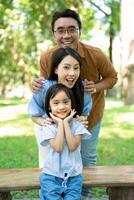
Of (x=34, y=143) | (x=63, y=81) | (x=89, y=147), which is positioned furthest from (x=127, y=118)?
(x=63, y=81)

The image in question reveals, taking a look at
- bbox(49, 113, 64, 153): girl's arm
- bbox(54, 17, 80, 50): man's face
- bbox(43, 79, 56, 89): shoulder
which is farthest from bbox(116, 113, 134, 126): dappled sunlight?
bbox(49, 113, 64, 153): girl's arm

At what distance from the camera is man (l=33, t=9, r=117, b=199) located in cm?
347

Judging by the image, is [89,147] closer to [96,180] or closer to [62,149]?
[96,180]

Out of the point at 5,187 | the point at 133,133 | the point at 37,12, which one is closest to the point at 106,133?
the point at 133,133

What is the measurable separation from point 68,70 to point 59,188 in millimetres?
826

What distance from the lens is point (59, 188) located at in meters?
3.10

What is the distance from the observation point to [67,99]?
310cm

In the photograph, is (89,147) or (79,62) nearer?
(79,62)

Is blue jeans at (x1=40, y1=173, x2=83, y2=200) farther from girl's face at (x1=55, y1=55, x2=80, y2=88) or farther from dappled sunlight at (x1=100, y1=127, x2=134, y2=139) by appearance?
dappled sunlight at (x1=100, y1=127, x2=134, y2=139)

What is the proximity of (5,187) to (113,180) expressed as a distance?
85 centimetres

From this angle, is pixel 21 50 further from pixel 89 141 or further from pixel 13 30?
pixel 89 141

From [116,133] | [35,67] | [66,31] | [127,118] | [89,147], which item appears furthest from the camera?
[35,67]

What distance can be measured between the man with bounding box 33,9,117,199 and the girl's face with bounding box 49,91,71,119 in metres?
0.29

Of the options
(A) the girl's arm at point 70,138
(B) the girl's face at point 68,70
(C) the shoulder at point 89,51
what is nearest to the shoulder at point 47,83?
(B) the girl's face at point 68,70
